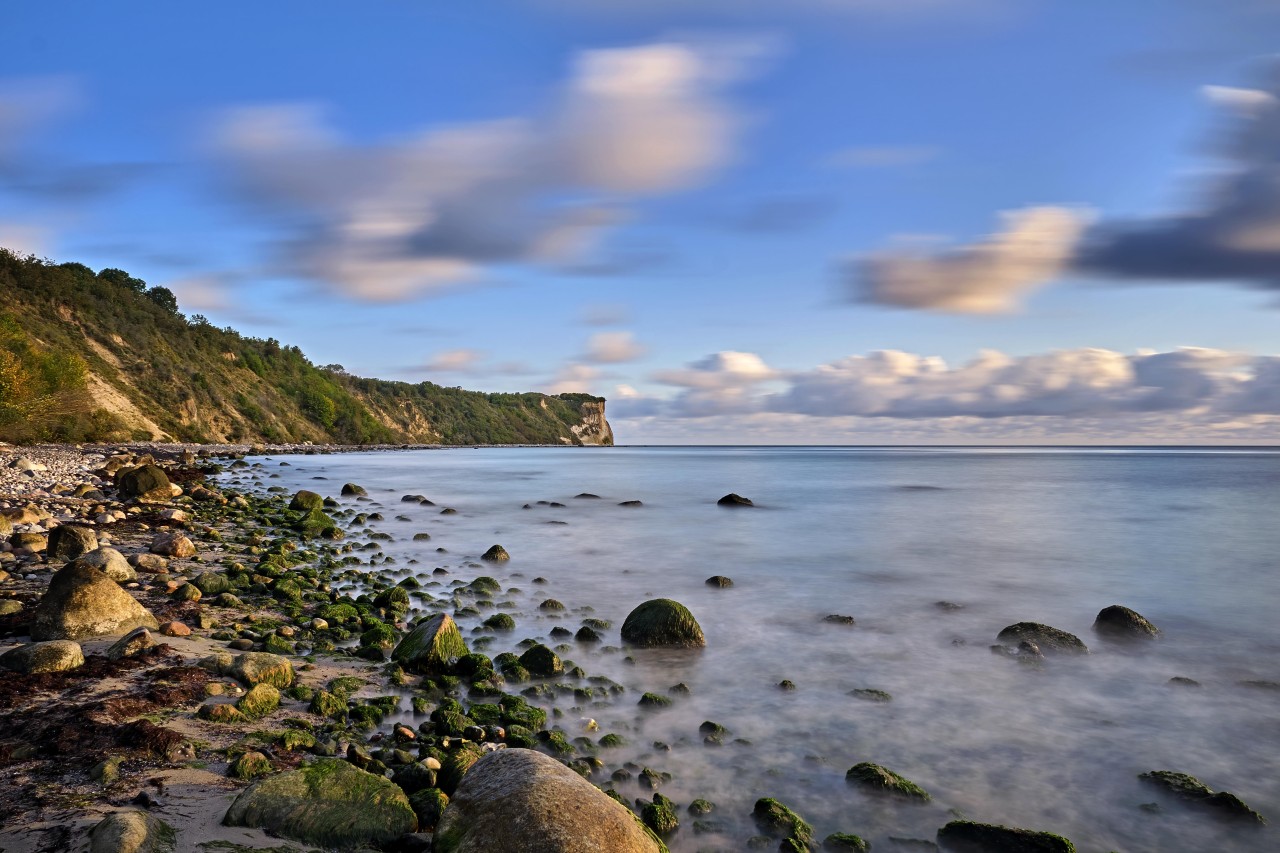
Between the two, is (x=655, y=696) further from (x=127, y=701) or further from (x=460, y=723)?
(x=127, y=701)

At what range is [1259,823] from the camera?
218 inches

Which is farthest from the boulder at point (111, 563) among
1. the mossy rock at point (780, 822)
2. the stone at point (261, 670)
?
the mossy rock at point (780, 822)

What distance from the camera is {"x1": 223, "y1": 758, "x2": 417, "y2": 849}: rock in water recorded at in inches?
160

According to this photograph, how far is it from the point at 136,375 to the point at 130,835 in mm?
73289

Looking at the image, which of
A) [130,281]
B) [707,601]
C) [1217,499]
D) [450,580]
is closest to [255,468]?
[450,580]

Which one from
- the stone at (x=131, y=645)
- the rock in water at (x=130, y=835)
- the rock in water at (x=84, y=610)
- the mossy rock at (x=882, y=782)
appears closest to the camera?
the rock in water at (x=130, y=835)

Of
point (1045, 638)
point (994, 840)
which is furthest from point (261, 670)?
point (1045, 638)

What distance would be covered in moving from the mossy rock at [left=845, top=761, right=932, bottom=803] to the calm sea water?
0.14 meters

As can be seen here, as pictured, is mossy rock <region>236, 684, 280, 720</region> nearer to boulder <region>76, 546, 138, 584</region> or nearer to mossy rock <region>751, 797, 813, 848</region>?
mossy rock <region>751, 797, 813, 848</region>

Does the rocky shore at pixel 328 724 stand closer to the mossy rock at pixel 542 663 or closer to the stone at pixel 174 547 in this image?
the mossy rock at pixel 542 663

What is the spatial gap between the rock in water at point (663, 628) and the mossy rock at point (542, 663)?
A: 169cm

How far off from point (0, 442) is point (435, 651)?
3989cm

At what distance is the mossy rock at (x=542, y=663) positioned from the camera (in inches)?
314

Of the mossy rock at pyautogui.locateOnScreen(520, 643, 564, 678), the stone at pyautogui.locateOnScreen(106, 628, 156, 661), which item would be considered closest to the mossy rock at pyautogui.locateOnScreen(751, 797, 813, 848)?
the mossy rock at pyautogui.locateOnScreen(520, 643, 564, 678)
